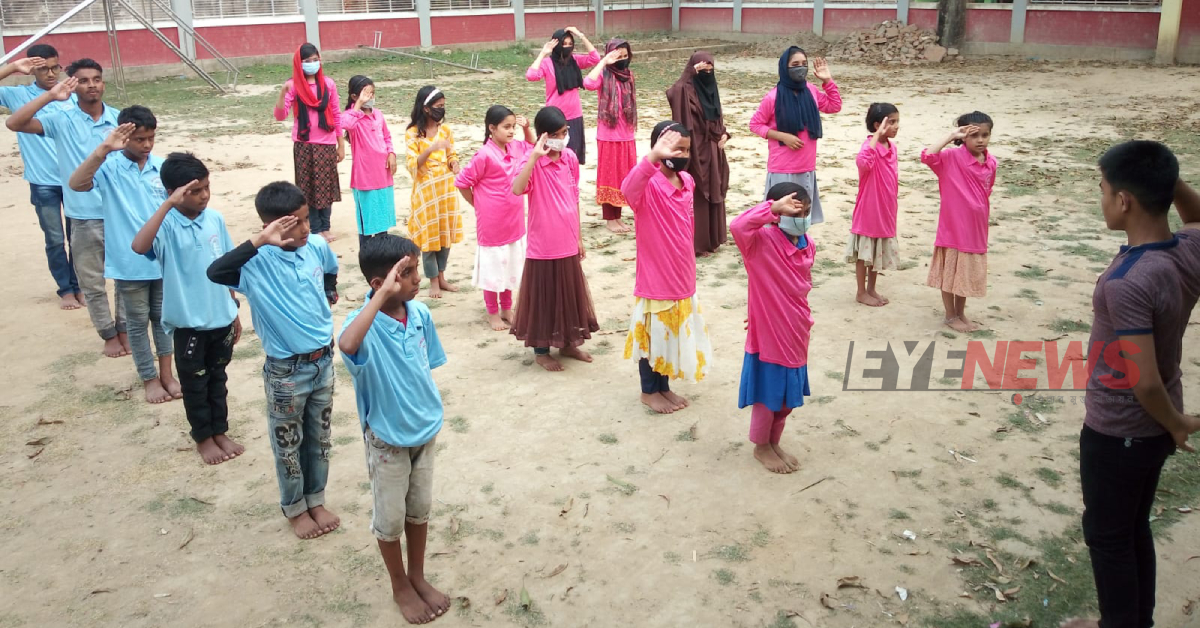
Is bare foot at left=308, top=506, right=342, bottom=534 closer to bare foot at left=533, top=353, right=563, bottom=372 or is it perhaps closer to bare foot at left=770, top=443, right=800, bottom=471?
bare foot at left=533, top=353, right=563, bottom=372

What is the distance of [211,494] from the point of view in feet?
15.0

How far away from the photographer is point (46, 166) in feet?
22.0

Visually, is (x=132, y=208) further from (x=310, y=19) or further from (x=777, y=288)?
(x=310, y=19)

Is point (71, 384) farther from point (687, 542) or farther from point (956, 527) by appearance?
point (956, 527)

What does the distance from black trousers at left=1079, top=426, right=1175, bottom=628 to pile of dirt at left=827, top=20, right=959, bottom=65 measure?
2141 centimetres

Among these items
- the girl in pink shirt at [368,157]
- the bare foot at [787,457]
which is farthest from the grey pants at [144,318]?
the bare foot at [787,457]

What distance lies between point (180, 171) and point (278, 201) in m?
0.84

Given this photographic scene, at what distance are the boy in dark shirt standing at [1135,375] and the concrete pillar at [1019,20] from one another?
22.2 m

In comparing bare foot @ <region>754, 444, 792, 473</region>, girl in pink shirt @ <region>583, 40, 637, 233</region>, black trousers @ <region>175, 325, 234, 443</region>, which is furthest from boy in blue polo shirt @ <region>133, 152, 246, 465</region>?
girl in pink shirt @ <region>583, 40, 637, 233</region>

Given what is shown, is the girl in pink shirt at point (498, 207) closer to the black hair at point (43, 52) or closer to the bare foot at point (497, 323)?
the bare foot at point (497, 323)

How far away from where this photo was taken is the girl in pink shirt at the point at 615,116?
8555 mm

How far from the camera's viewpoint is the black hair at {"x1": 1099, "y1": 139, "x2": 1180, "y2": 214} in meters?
2.99

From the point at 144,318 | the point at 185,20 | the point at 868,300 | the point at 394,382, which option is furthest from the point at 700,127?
the point at 185,20

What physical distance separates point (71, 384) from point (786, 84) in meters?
5.61
